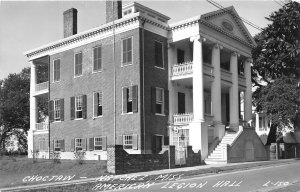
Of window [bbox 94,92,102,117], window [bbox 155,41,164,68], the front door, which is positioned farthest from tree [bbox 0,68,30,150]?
window [bbox 155,41,164,68]

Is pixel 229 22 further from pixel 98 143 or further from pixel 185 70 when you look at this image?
pixel 98 143

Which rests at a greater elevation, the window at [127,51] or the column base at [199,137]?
the window at [127,51]

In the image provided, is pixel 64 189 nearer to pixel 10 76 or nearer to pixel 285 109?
pixel 285 109

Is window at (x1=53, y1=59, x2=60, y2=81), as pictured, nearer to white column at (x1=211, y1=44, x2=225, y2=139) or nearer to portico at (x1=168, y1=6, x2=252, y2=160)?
portico at (x1=168, y1=6, x2=252, y2=160)

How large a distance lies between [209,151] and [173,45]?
923cm

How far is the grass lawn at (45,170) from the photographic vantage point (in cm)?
2402

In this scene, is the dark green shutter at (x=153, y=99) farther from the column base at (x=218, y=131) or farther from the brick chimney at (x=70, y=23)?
the brick chimney at (x=70, y=23)

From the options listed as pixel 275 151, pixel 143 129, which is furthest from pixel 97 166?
pixel 275 151

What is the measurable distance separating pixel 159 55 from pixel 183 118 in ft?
17.7

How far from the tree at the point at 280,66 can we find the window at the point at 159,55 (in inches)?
459

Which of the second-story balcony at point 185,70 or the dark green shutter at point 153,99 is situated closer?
the dark green shutter at point 153,99

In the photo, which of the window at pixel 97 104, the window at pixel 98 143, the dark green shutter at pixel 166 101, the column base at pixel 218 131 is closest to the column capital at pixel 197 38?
the dark green shutter at pixel 166 101

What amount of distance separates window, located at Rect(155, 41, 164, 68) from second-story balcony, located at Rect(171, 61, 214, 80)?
1232 mm

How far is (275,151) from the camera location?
4059 centimetres
